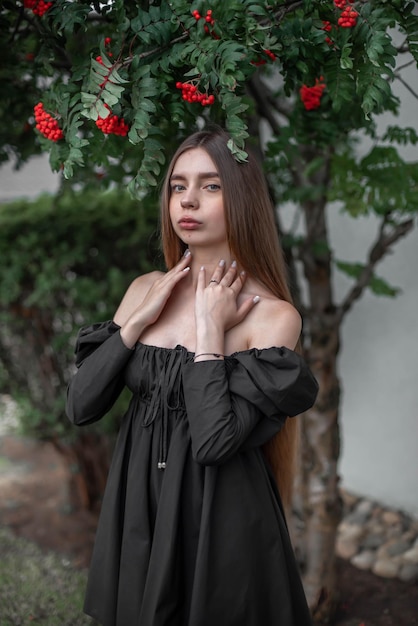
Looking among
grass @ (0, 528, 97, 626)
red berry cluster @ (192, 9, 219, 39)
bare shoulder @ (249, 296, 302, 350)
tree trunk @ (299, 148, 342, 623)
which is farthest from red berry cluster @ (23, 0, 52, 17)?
grass @ (0, 528, 97, 626)

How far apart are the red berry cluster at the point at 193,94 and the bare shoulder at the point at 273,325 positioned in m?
0.64

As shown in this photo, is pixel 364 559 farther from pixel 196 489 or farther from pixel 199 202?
pixel 199 202

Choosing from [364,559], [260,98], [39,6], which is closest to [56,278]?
[260,98]

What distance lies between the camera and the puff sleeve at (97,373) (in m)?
2.18

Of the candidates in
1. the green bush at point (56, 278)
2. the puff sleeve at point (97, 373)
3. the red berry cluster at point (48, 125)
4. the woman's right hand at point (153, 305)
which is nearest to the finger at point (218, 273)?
the woman's right hand at point (153, 305)

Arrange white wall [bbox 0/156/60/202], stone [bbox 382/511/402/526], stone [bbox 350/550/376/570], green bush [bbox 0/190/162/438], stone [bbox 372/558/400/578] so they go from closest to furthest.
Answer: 1. stone [bbox 372/558/400/578]
2. stone [bbox 350/550/376/570]
3. green bush [bbox 0/190/162/438]
4. stone [bbox 382/511/402/526]
5. white wall [bbox 0/156/60/202]

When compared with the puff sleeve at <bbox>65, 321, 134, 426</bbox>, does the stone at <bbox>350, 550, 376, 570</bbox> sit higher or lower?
lower

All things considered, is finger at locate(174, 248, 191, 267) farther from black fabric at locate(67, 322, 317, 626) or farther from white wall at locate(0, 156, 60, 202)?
white wall at locate(0, 156, 60, 202)

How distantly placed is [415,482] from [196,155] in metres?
3.13

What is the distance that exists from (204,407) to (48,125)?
1.03m

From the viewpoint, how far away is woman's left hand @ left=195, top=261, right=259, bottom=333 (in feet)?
6.74

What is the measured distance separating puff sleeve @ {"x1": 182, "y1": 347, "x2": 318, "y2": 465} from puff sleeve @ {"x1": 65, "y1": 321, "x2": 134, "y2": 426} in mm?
271

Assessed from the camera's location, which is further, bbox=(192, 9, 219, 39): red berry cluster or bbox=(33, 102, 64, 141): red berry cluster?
bbox=(33, 102, 64, 141): red berry cluster

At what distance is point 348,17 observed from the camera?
6.25 feet
